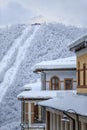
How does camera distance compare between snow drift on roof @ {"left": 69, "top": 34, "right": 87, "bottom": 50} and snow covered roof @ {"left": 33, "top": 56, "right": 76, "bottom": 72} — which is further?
snow covered roof @ {"left": 33, "top": 56, "right": 76, "bottom": 72}

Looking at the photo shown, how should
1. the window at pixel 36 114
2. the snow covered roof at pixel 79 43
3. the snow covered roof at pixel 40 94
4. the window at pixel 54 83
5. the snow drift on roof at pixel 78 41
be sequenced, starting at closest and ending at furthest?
the snow drift on roof at pixel 78 41, the snow covered roof at pixel 79 43, the snow covered roof at pixel 40 94, the window at pixel 54 83, the window at pixel 36 114

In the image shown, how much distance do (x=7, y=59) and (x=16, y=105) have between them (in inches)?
1062

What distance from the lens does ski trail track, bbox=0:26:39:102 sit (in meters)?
89.0

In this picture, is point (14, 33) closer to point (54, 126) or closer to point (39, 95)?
point (39, 95)

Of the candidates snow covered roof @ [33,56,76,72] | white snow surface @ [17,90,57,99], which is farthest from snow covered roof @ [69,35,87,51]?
snow covered roof @ [33,56,76,72]

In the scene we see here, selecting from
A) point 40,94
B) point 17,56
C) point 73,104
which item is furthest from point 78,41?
point 17,56

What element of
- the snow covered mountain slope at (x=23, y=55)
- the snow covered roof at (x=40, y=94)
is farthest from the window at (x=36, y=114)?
the snow covered mountain slope at (x=23, y=55)

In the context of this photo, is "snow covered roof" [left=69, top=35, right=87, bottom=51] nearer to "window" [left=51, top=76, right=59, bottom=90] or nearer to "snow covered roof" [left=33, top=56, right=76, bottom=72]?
"snow covered roof" [left=33, top=56, right=76, bottom=72]

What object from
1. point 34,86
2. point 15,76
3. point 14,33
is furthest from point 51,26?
point 34,86

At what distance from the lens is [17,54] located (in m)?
107

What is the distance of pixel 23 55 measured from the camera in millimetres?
103875

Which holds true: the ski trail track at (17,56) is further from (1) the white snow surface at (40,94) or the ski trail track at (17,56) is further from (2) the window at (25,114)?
(1) the white snow surface at (40,94)

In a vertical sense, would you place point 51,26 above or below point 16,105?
above

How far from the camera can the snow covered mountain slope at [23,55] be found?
77.7m
